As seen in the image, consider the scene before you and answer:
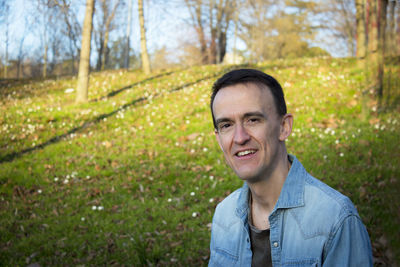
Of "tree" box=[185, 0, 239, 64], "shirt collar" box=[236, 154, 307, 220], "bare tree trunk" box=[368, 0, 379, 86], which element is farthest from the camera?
"tree" box=[185, 0, 239, 64]

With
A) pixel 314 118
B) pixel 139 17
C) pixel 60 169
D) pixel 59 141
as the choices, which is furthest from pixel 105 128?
pixel 139 17

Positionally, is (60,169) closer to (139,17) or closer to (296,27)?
(139,17)

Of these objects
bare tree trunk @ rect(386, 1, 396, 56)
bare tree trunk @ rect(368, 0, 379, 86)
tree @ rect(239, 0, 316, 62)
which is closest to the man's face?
bare tree trunk @ rect(386, 1, 396, 56)

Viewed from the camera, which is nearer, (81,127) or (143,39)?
(81,127)

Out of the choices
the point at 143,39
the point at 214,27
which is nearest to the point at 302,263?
the point at 143,39

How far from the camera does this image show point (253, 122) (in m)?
2.21

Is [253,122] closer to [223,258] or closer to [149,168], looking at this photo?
[223,258]

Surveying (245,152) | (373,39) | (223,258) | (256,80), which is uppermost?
(373,39)

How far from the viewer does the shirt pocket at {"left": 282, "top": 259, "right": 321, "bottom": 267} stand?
73.1 inches

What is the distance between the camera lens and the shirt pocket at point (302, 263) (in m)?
1.86

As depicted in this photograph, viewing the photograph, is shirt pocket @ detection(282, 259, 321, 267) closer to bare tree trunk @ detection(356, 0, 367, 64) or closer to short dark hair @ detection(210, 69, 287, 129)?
short dark hair @ detection(210, 69, 287, 129)

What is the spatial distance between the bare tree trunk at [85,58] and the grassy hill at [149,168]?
678 mm

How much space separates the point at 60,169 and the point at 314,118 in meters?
7.18

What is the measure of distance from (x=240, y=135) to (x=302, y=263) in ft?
2.93
